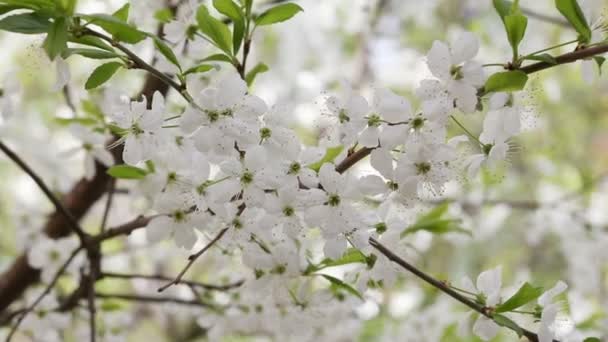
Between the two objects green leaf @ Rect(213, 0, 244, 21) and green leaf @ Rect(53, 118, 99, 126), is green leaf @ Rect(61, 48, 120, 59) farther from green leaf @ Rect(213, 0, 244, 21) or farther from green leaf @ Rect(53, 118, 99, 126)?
green leaf @ Rect(53, 118, 99, 126)

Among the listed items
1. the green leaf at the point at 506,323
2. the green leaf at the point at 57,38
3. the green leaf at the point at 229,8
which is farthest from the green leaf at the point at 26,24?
the green leaf at the point at 506,323

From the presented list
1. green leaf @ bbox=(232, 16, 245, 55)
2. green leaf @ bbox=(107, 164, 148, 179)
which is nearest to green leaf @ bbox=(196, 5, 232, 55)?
green leaf @ bbox=(232, 16, 245, 55)

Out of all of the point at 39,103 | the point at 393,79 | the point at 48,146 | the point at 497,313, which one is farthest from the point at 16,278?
the point at 393,79

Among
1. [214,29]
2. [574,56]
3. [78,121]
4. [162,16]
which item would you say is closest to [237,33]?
[214,29]

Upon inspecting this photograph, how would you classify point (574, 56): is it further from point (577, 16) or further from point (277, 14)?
point (277, 14)

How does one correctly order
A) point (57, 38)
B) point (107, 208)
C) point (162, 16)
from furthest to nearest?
1. point (107, 208)
2. point (162, 16)
3. point (57, 38)

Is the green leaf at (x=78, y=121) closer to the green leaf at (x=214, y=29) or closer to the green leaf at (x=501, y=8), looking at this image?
the green leaf at (x=214, y=29)
